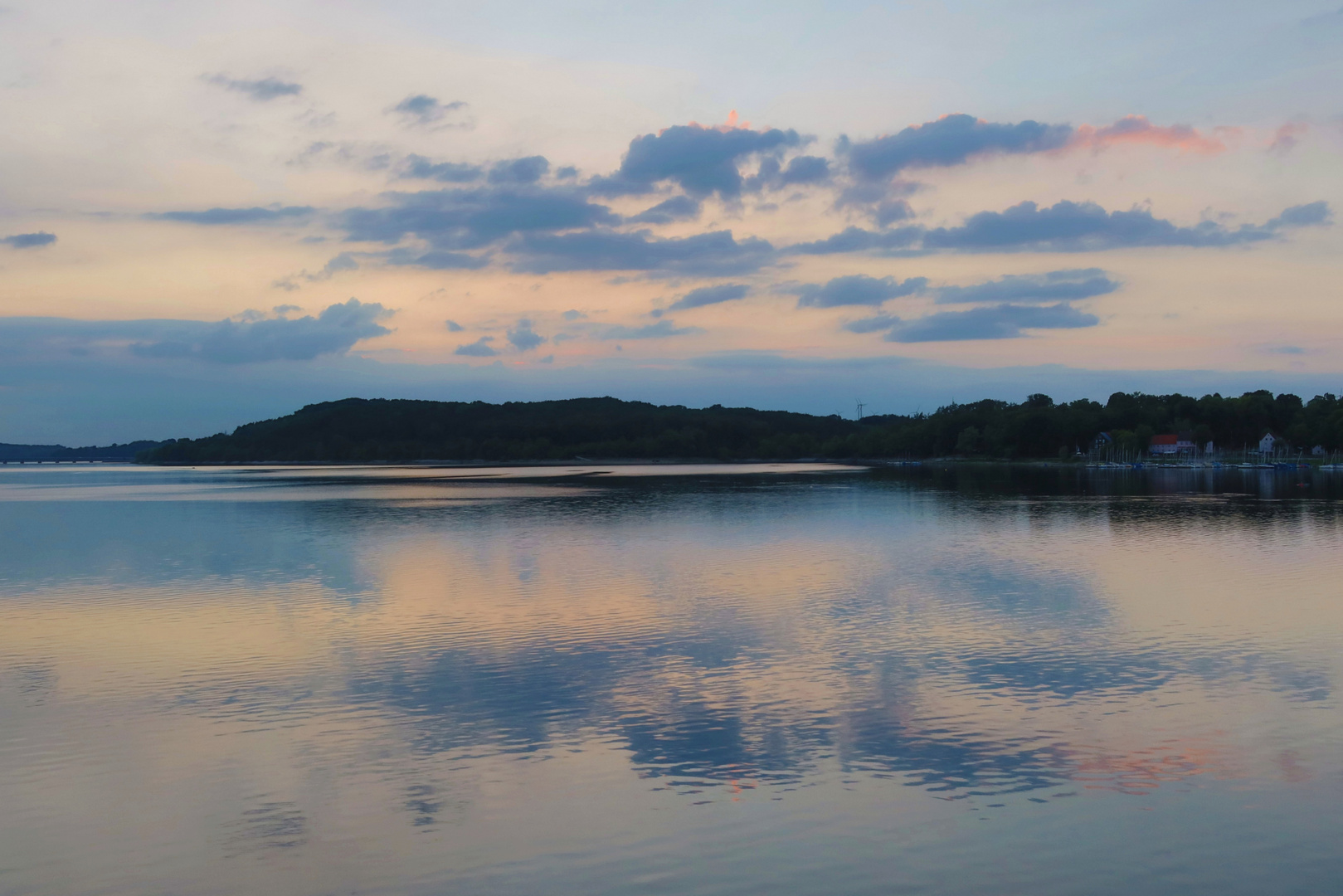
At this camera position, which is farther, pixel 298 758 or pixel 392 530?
pixel 392 530

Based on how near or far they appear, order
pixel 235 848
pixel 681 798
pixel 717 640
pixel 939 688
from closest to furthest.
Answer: pixel 235 848
pixel 681 798
pixel 939 688
pixel 717 640

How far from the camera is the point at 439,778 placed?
46.4ft

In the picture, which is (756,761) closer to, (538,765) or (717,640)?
(538,765)

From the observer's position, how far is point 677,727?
16.5 meters

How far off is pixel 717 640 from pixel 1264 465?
583ft

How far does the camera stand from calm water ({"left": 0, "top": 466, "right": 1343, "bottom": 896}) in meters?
11.4

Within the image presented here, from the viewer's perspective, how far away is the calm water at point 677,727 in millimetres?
11406

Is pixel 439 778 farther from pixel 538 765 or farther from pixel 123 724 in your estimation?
pixel 123 724

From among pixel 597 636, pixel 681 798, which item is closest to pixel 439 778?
pixel 681 798

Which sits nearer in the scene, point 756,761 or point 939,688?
point 756,761

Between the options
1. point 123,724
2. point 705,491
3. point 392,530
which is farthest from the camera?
point 705,491

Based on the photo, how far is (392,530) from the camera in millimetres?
56562

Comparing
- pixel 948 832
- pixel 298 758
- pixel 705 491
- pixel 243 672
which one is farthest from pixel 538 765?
pixel 705 491

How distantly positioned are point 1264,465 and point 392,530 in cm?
16272
